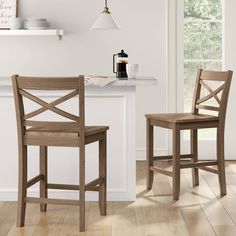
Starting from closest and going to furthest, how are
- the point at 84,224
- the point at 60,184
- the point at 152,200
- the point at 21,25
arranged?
the point at 84,224
the point at 60,184
the point at 152,200
the point at 21,25

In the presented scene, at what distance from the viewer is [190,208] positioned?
4.48 meters

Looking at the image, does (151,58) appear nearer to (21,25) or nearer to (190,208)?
(21,25)

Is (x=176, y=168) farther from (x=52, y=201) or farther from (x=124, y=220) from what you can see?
(x=52, y=201)

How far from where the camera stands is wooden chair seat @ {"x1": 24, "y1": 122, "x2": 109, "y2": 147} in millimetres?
3922

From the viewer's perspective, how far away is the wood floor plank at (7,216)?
3.98 metres

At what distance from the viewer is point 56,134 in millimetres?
3943

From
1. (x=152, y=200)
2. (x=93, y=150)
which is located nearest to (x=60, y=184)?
(x=93, y=150)

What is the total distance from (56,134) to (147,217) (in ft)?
2.74

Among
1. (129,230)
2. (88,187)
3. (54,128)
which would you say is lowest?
(129,230)

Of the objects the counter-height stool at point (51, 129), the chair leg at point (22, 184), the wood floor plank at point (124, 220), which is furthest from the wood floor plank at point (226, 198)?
the chair leg at point (22, 184)

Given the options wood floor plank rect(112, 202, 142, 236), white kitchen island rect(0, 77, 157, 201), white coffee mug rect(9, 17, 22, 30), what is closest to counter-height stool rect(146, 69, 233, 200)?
white kitchen island rect(0, 77, 157, 201)

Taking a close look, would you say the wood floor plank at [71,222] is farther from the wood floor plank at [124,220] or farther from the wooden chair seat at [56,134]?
the wooden chair seat at [56,134]

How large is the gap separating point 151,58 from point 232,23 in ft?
2.73

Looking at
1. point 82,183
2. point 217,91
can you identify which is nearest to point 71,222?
point 82,183
